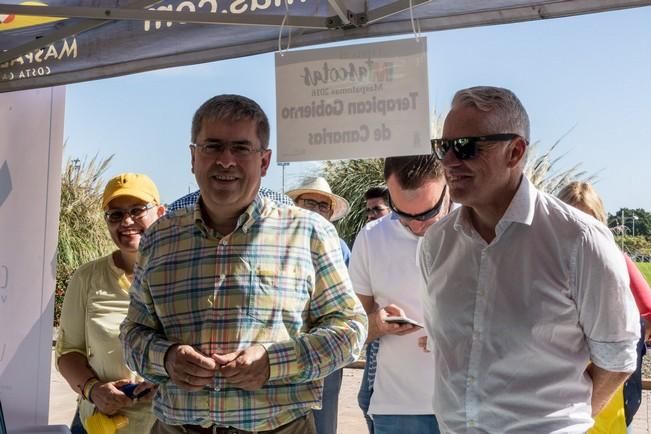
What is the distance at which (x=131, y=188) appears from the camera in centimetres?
282

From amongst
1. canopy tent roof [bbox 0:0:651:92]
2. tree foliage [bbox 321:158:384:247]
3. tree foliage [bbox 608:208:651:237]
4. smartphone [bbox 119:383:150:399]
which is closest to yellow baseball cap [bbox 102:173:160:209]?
canopy tent roof [bbox 0:0:651:92]

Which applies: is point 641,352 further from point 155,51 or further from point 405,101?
point 155,51

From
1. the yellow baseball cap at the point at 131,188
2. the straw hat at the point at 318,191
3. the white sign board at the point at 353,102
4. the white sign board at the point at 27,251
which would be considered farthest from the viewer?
the straw hat at the point at 318,191

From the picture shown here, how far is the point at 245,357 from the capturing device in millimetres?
1744

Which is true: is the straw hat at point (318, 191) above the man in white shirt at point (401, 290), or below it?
above

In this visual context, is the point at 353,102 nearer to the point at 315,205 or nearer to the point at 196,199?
the point at 196,199

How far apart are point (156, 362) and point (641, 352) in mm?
1890

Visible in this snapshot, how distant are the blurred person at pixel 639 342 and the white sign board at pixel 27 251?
104 inches

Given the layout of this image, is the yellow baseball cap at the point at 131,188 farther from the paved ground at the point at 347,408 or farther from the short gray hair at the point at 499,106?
the paved ground at the point at 347,408

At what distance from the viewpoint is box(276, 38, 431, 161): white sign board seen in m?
2.15

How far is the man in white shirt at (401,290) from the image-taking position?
8.04 ft

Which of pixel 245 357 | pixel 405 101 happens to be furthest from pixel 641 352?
pixel 245 357

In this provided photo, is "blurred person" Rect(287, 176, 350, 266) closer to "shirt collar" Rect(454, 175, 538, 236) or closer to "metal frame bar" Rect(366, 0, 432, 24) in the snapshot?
"metal frame bar" Rect(366, 0, 432, 24)

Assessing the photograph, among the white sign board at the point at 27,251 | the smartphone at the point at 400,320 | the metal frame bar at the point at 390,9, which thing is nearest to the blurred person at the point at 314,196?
the white sign board at the point at 27,251
